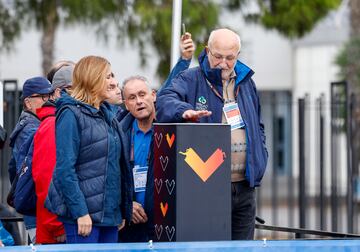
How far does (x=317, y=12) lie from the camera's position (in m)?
17.8

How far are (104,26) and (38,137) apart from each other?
11.7 metres

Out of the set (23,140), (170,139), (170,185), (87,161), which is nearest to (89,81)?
(87,161)

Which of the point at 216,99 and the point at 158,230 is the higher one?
the point at 216,99

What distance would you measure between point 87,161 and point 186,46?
3.78ft

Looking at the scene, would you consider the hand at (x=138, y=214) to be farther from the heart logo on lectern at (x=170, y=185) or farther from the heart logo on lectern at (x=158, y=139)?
the heart logo on lectern at (x=170, y=185)

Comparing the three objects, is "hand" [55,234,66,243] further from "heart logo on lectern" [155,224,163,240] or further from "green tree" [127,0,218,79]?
"green tree" [127,0,218,79]

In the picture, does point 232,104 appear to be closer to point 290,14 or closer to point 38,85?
point 38,85

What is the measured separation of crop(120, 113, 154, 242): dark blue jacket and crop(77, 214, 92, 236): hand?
0.35m

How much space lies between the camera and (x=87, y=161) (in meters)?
6.06

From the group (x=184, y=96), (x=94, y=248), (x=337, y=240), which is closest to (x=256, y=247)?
(x=337, y=240)

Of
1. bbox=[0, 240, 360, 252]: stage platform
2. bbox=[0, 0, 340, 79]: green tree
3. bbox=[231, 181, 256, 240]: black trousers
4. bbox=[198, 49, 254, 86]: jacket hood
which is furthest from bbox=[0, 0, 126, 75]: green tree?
bbox=[0, 240, 360, 252]: stage platform

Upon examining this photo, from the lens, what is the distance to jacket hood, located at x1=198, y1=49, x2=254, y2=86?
6.52m

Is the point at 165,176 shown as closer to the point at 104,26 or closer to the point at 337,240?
the point at 337,240

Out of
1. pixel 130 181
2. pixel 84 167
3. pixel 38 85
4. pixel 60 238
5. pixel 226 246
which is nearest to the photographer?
pixel 226 246
